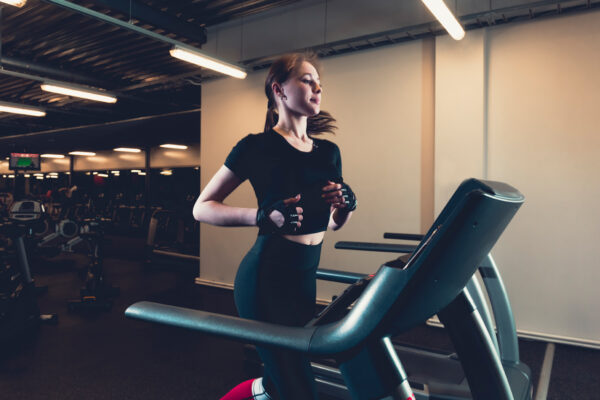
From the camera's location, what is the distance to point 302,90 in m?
1.24

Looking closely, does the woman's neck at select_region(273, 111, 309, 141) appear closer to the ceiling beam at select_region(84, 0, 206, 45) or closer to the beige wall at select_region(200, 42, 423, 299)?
the beige wall at select_region(200, 42, 423, 299)

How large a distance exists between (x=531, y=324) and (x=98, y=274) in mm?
4412

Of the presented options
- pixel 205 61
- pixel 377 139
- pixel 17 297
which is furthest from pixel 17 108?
pixel 377 139

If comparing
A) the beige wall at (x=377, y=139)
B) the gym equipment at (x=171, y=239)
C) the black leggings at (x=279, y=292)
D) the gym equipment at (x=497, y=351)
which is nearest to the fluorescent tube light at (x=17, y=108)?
the gym equipment at (x=171, y=239)

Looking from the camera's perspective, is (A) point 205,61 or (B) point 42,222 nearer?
(A) point 205,61

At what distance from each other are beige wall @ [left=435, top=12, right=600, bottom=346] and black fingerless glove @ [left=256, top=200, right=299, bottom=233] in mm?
2984

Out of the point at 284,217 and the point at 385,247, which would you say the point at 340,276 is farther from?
the point at 284,217

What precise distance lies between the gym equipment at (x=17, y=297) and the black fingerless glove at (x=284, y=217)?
3.29 metres

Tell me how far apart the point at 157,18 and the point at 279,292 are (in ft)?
14.5

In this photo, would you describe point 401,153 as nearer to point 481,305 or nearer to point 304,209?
point 481,305

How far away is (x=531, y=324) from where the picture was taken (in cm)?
343

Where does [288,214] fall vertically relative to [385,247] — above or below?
above

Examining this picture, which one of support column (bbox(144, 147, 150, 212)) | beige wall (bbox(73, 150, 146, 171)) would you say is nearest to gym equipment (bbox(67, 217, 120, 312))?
support column (bbox(144, 147, 150, 212))

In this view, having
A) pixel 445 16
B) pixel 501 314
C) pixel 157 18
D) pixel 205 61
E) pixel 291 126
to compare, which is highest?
pixel 157 18
